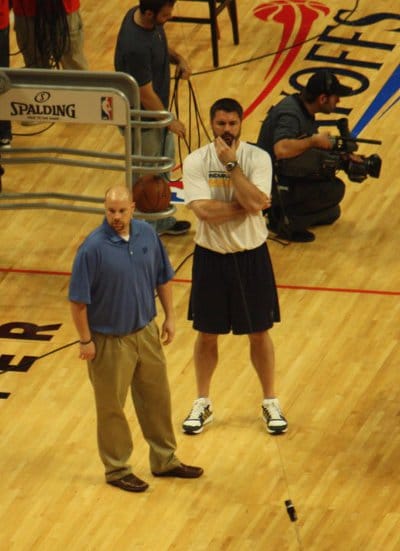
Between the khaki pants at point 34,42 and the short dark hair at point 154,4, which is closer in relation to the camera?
the short dark hair at point 154,4

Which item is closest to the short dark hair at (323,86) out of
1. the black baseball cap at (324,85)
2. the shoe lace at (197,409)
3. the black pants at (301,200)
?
the black baseball cap at (324,85)

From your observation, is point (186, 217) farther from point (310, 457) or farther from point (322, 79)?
point (310, 457)

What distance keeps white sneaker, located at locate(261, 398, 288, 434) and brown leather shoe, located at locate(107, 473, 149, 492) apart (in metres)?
0.80

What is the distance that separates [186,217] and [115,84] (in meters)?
1.31

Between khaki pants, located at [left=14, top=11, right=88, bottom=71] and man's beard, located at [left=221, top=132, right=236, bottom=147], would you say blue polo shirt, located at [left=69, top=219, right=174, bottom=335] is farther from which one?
khaki pants, located at [left=14, top=11, right=88, bottom=71]

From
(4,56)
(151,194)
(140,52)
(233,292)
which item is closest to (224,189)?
(233,292)

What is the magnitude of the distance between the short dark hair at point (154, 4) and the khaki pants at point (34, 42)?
184 centimetres

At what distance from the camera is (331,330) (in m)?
8.94

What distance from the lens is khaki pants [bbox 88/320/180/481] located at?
23.6 feet

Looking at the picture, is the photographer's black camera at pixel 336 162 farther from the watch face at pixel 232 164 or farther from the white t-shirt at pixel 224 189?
the watch face at pixel 232 164

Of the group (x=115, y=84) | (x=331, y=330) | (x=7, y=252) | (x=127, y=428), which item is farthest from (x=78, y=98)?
(x=127, y=428)

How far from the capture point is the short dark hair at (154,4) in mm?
9461

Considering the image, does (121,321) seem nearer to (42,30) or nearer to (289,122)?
(289,122)

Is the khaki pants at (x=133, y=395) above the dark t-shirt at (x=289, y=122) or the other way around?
the other way around
